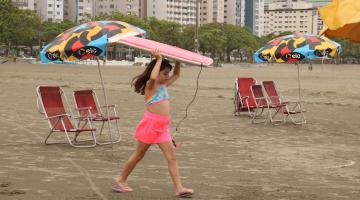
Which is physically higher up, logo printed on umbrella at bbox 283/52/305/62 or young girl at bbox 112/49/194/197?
logo printed on umbrella at bbox 283/52/305/62

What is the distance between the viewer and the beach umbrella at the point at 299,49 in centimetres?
1401

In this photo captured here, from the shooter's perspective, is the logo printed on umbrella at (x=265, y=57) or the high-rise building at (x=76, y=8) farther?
the high-rise building at (x=76, y=8)

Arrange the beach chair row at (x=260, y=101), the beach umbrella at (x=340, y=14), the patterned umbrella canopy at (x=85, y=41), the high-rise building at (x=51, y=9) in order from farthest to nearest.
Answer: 1. the high-rise building at (x=51, y=9)
2. the beach chair row at (x=260, y=101)
3. the patterned umbrella canopy at (x=85, y=41)
4. the beach umbrella at (x=340, y=14)

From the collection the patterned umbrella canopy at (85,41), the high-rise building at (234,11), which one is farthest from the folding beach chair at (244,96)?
the high-rise building at (234,11)

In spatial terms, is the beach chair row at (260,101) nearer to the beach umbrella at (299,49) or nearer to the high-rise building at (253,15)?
the beach umbrella at (299,49)

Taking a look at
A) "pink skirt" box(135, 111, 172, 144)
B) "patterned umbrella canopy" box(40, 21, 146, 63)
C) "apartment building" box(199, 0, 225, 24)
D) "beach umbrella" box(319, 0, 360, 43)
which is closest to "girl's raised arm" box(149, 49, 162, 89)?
"pink skirt" box(135, 111, 172, 144)

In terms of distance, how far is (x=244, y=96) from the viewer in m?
15.8

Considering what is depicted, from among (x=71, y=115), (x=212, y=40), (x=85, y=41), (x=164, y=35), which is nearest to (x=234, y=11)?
(x=212, y=40)

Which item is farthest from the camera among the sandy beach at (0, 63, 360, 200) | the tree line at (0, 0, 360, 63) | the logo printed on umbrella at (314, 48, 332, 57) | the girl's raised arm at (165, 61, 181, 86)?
the tree line at (0, 0, 360, 63)

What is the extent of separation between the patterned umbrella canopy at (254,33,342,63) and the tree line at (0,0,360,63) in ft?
252

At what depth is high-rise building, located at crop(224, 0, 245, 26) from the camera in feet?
606

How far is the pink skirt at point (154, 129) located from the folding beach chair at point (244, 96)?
362 inches

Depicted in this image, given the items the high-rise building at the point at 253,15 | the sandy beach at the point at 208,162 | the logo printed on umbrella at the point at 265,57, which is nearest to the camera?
the sandy beach at the point at 208,162

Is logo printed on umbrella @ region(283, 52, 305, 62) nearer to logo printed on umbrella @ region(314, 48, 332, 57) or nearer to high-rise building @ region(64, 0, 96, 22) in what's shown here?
logo printed on umbrella @ region(314, 48, 332, 57)
